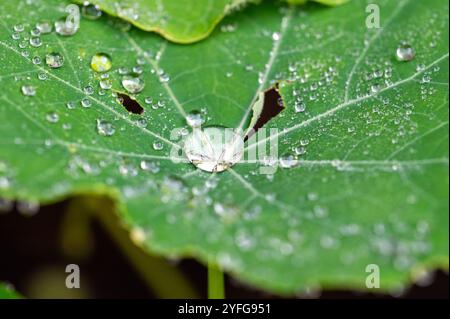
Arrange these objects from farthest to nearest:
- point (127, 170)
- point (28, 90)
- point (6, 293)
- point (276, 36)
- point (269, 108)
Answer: point (276, 36) → point (269, 108) → point (6, 293) → point (28, 90) → point (127, 170)

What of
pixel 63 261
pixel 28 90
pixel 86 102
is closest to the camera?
pixel 28 90

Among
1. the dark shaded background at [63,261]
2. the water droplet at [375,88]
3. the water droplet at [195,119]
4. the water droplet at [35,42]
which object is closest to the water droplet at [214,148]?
the water droplet at [195,119]

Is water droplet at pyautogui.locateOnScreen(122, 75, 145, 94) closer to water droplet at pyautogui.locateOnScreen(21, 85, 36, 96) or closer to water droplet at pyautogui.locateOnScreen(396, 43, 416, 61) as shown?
water droplet at pyautogui.locateOnScreen(21, 85, 36, 96)

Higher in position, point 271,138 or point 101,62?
point 101,62

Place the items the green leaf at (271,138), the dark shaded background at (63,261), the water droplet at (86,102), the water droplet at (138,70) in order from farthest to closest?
the dark shaded background at (63,261) < the water droplet at (138,70) < the water droplet at (86,102) < the green leaf at (271,138)

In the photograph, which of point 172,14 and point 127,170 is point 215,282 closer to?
point 127,170

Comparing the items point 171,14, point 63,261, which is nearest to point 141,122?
point 171,14

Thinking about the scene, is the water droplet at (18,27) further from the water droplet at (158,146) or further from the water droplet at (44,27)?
the water droplet at (158,146)
